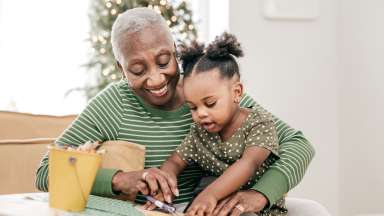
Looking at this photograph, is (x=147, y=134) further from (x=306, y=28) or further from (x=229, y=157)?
(x=306, y=28)

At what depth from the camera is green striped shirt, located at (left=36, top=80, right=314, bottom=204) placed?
1.81 metres

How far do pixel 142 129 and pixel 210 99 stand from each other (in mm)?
288

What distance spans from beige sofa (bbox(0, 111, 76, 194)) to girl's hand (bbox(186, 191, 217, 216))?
88 centimetres

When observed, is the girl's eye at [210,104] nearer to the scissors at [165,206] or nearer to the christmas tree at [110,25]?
the scissors at [165,206]

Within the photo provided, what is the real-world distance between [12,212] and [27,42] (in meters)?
3.27

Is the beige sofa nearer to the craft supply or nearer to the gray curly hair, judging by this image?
the gray curly hair

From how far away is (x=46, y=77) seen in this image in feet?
14.5

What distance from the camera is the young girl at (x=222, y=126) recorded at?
1637 millimetres

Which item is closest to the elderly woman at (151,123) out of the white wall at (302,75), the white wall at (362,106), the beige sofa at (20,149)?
the beige sofa at (20,149)

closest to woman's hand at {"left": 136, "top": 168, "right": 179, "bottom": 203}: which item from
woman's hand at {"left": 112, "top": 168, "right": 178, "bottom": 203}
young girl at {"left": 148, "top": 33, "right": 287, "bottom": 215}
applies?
woman's hand at {"left": 112, "top": 168, "right": 178, "bottom": 203}

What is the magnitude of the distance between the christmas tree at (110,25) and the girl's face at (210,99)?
211 centimetres

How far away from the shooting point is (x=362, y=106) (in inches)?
150

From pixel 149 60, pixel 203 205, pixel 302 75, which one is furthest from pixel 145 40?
pixel 302 75

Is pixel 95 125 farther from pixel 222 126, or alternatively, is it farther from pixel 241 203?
pixel 241 203
